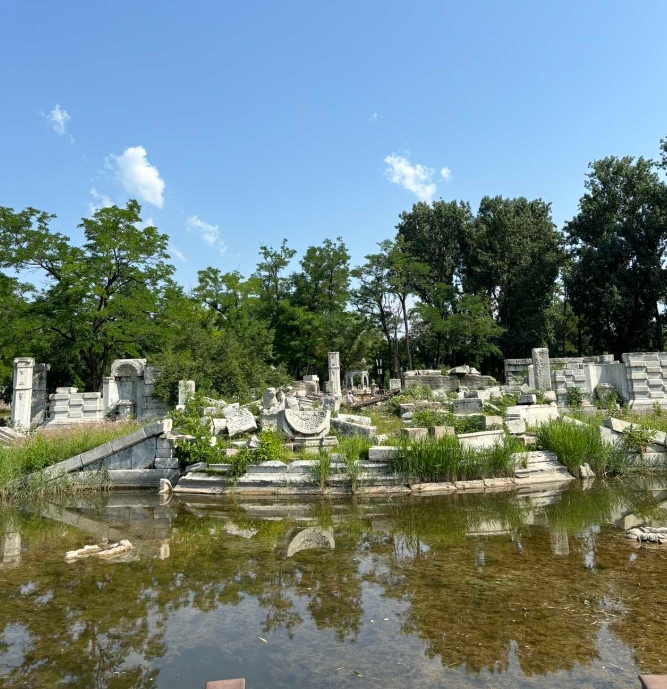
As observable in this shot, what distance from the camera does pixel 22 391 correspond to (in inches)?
763

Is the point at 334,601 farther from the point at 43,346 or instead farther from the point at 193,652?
the point at 43,346

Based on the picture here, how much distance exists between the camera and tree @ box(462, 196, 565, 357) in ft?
125

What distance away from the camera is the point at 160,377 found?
19812mm

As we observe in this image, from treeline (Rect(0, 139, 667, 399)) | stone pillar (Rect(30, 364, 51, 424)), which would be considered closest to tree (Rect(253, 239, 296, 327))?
treeline (Rect(0, 139, 667, 399))

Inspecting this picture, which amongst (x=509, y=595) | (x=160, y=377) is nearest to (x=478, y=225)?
(x=160, y=377)

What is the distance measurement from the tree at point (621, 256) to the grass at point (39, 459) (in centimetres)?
2954

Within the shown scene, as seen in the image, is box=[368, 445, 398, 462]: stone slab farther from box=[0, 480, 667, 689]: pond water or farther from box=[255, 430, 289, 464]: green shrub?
box=[0, 480, 667, 689]: pond water

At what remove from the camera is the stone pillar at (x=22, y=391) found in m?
19.3

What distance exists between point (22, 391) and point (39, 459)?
9428 millimetres

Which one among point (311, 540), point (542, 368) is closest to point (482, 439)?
point (311, 540)

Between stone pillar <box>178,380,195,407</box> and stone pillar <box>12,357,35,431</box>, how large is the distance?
20.3ft

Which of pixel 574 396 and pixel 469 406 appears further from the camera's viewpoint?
pixel 574 396

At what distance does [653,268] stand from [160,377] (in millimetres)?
27950

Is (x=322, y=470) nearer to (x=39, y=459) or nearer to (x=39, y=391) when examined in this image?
(x=39, y=459)
